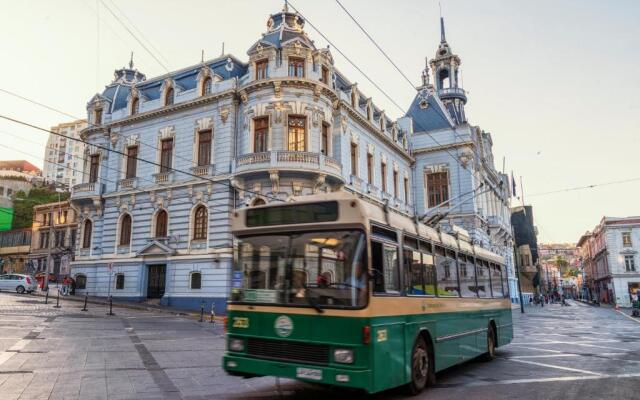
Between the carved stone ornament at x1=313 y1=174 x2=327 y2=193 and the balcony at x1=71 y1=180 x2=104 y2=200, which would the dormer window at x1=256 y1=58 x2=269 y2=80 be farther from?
the balcony at x1=71 y1=180 x2=104 y2=200

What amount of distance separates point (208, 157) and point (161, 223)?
213 inches

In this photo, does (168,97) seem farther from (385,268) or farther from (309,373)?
(309,373)

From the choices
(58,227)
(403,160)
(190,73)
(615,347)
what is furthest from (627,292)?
(58,227)

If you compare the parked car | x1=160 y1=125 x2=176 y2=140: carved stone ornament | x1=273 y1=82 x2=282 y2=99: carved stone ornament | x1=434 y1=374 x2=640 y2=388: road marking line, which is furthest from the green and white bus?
the parked car

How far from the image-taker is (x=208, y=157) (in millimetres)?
29438

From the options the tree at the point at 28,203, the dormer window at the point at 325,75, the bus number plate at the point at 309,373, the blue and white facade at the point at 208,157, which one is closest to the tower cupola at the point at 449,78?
the blue and white facade at the point at 208,157

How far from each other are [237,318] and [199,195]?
22054mm

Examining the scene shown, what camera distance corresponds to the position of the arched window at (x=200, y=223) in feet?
93.4

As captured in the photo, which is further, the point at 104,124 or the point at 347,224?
the point at 104,124

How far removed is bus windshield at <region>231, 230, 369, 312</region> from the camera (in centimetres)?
657

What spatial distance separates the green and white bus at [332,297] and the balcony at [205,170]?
69.6 ft

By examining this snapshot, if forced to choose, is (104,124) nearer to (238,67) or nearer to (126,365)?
(238,67)

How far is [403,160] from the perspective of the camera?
40.8m

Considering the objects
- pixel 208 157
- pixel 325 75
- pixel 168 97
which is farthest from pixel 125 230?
pixel 325 75
